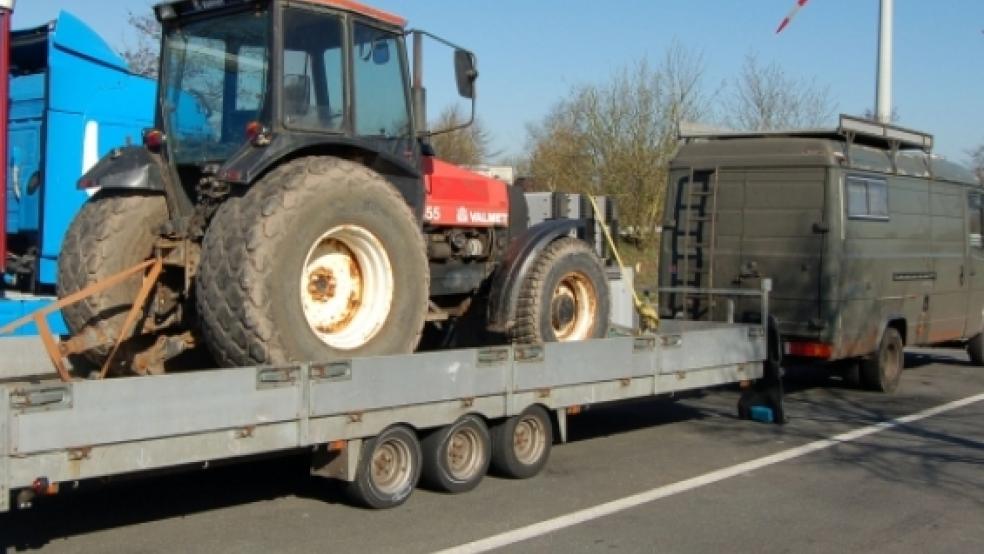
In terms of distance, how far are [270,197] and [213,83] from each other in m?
1.44

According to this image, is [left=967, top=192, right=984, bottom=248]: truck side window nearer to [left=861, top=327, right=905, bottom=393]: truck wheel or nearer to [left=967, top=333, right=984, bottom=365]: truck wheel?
[left=967, top=333, right=984, bottom=365]: truck wheel

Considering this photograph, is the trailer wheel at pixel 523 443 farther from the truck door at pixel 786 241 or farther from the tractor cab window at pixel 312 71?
the truck door at pixel 786 241

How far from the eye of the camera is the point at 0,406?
15.3 ft

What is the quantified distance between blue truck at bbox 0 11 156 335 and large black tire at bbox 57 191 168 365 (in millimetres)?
3224

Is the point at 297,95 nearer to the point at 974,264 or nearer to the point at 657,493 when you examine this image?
the point at 657,493

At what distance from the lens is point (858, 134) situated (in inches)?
469

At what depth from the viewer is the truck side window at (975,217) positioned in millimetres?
14422

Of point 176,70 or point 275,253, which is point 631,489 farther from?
point 176,70

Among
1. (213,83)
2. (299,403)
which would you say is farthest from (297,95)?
(299,403)

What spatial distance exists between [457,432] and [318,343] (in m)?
1.35

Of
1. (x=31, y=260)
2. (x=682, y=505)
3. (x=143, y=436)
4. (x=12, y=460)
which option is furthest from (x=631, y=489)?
(x=31, y=260)

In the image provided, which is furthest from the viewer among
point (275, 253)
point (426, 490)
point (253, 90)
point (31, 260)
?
point (31, 260)

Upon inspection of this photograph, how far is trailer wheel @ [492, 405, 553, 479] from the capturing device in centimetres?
749

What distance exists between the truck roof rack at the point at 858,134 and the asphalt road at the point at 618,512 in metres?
3.60
